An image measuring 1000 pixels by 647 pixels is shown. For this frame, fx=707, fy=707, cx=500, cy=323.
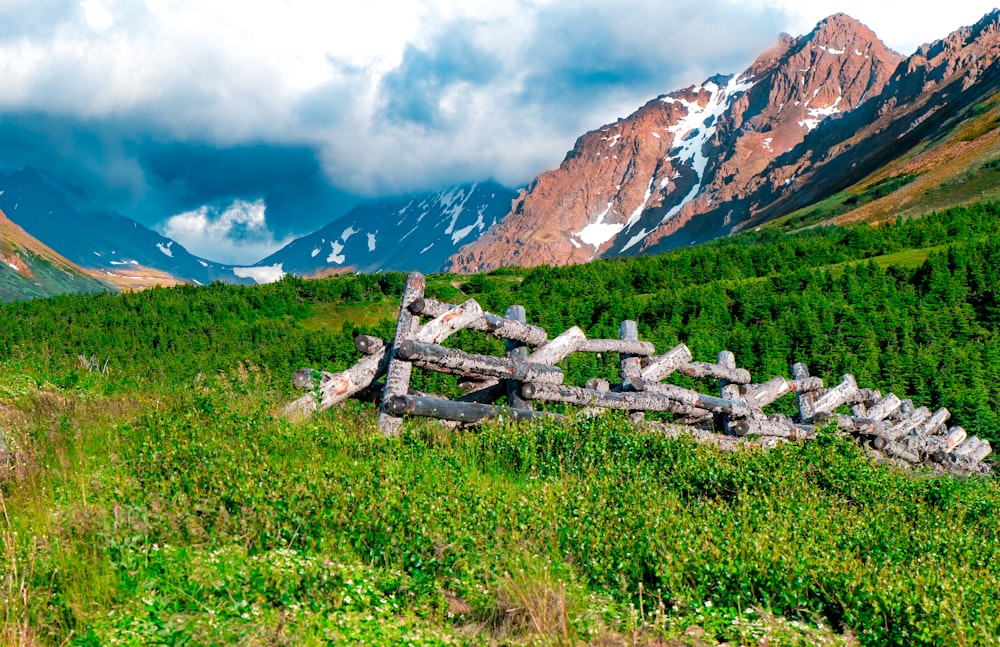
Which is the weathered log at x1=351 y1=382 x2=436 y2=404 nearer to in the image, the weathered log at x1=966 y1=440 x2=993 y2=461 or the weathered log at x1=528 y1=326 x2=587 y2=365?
the weathered log at x1=528 y1=326 x2=587 y2=365

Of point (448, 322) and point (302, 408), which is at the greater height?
point (448, 322)

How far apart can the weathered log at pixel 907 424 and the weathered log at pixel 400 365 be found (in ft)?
39.5

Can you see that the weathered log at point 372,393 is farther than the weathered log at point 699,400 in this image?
No

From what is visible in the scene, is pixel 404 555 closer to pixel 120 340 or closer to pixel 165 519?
pixel 165 519

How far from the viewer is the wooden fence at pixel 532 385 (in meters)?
9.09

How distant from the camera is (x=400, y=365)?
9.12 metres

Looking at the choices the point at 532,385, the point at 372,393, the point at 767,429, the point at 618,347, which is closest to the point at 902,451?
the point at 767,429

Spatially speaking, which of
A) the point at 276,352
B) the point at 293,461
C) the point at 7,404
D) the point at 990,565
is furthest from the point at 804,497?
the point at 276,352

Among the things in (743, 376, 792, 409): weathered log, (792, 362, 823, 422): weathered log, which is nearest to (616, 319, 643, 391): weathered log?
(743, 376, 792, 409): weathered log

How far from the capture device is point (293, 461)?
620 cm

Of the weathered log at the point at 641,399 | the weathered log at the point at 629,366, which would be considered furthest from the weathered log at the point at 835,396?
the weathered log at the point at 629,366

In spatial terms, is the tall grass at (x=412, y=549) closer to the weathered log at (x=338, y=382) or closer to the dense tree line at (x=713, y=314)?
the weathered log at (x=338, y=382)

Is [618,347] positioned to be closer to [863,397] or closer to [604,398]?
[604,398]

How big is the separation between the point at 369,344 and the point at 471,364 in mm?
1388
